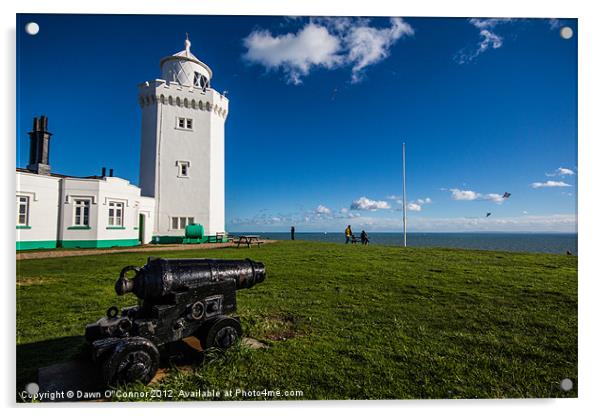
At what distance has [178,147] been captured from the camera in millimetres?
17297

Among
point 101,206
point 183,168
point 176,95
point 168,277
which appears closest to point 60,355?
point 168,277

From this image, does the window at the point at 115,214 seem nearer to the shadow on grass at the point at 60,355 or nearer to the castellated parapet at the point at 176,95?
the castellated parapet at the point at 176,95

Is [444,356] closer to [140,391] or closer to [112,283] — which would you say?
[140,391]

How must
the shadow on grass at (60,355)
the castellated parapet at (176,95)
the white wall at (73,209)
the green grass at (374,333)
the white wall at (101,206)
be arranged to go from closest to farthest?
the green grass at (374,333) < the shadow on grass at (60,355) < the white wall at (73,209) < the white wall at (101,206) < the castellated parapet at (176,95)

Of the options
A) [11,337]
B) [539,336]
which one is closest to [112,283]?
[11,337]

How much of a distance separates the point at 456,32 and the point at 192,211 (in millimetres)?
15712

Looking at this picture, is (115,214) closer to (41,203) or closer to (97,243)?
(97,243)

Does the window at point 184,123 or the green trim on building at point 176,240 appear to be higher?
the window at point 184,123

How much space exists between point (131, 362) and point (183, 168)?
16.2m

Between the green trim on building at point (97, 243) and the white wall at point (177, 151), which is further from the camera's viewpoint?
the white wall at point (177, 151)

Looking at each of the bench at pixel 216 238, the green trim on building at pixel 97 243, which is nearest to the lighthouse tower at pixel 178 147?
the bench at pixel 216 238

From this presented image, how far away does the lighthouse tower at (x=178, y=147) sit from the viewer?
→ 16.9 meters

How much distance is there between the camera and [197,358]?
288 cm

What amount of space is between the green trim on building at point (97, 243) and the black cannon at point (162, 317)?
1105 centimetres
